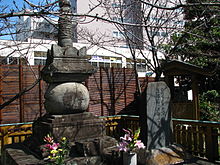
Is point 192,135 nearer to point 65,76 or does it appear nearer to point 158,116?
point 158,116

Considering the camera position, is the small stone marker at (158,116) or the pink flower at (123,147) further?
the small stone marker at (158,116)

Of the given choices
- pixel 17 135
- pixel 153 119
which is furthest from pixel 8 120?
pixel 153 119

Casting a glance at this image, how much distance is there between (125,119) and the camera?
8703 mm

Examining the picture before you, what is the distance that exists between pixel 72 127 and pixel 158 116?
2352 mm

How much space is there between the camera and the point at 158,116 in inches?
219

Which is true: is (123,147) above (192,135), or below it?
above

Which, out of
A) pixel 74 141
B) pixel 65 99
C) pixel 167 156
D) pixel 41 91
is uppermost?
pixel 41 91

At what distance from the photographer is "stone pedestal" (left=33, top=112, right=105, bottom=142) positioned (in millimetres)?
4379

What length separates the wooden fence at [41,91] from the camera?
8.45 meters


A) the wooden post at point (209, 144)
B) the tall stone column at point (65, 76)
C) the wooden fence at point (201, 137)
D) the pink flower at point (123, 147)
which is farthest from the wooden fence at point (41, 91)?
the wooden post at point (209, 144)

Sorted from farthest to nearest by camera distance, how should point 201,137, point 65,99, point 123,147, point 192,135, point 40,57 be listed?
point 40,57
point 192,135
point 201,137
point 65,99
point 123,147

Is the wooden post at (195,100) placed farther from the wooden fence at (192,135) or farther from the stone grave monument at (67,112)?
the stone grave monument at (67,112)

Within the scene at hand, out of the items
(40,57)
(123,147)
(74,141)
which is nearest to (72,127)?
(74,141)

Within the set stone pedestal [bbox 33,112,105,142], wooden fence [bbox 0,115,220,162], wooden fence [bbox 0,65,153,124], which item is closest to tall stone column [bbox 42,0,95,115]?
stone pedestal [bbox 33,112,105,142]
